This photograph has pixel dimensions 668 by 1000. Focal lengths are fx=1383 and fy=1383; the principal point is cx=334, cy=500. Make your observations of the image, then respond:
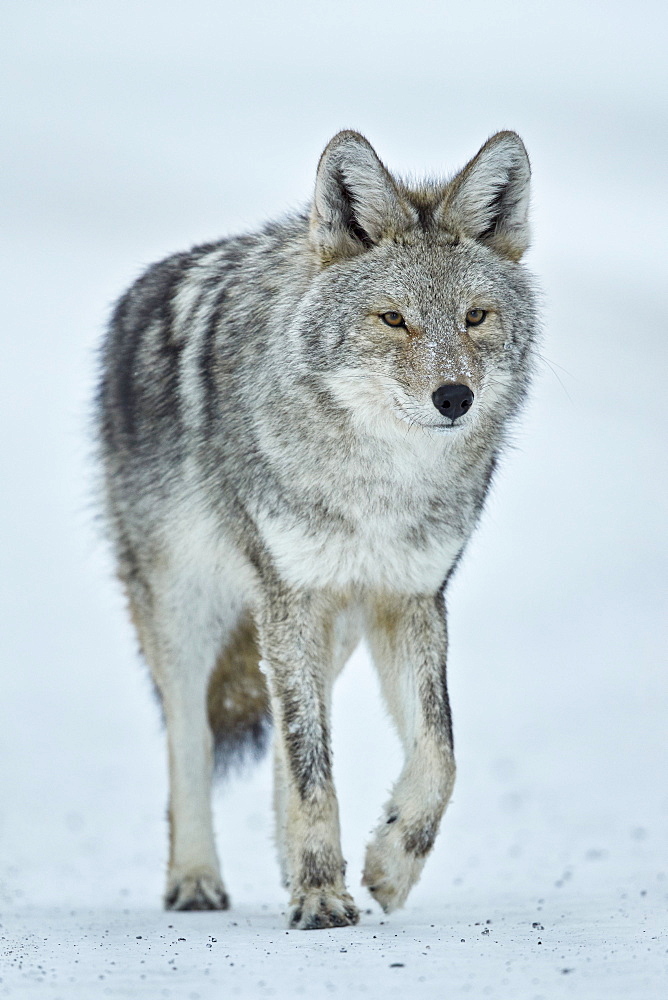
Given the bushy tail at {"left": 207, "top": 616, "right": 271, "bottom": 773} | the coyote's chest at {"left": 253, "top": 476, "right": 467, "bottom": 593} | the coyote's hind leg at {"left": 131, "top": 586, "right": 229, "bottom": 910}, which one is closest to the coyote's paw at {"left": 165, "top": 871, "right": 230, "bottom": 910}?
the coyote's hind leg at {"left": 131, "top": 586, "right": 229, "bottom": 910}

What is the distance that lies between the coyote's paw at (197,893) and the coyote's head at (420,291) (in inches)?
80.3

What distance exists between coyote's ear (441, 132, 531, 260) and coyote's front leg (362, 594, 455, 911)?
1.24m

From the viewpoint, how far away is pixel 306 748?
14.5 feet

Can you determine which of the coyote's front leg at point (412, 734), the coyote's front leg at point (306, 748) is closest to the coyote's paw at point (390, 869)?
the coyote's front leg at point (412, 734)

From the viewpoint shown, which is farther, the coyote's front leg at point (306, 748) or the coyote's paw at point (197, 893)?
the coyote's paw at point (197, 893)

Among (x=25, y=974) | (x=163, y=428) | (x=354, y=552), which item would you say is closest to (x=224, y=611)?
(x=163, y=428)

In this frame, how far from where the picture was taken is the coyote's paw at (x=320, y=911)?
4.14 meters

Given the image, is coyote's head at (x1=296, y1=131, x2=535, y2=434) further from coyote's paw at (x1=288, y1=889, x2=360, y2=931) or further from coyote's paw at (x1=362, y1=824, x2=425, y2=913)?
coyote's paw at (x1=288, y1=889, x2=360, y2=931)

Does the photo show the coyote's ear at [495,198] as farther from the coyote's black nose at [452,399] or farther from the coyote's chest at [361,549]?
the coyote's chest at [361,549]

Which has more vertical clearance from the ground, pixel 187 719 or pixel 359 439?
pixel 359 439

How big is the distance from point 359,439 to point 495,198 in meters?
0.95

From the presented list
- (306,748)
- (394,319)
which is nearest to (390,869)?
(306,748)

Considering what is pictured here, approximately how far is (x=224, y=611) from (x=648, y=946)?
252 cm

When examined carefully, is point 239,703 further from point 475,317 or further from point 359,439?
point 475,317
